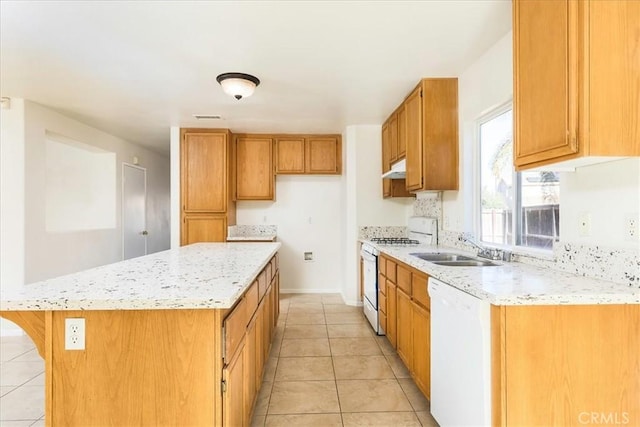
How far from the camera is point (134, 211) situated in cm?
545

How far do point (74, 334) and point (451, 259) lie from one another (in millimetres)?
2364

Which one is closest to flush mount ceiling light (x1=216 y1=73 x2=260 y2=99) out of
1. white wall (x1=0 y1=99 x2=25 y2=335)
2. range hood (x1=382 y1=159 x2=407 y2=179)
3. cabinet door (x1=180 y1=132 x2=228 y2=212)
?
range hood (x1=382 y1=159 x2=407 y2=179)

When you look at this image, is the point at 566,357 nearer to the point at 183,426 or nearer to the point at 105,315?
the point at 183,426

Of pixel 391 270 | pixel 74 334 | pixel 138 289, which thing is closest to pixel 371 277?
pixel 391 270

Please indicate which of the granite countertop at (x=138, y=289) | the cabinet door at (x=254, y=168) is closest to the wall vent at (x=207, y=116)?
the cabinet door at (x=254, y=168)

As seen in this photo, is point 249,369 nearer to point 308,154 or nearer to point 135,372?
point 135,372

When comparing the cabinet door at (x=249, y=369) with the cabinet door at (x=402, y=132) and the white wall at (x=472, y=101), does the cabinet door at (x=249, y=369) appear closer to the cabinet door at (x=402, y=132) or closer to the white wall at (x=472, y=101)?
the white wall at (x=472, y=101)

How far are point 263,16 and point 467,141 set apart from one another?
1.82 m

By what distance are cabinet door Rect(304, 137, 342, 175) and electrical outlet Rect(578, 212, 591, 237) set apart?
3.48 m

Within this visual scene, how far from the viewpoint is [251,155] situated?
4887 millimetres

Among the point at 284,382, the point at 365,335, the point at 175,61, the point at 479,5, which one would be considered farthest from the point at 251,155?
the point at 479,5

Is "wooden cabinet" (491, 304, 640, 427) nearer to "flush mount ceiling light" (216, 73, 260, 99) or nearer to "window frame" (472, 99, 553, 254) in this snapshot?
"window frame" (472, 99, 553, 254)

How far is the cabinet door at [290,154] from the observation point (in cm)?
491

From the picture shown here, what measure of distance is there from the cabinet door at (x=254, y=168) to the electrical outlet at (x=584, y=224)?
3793 mm
